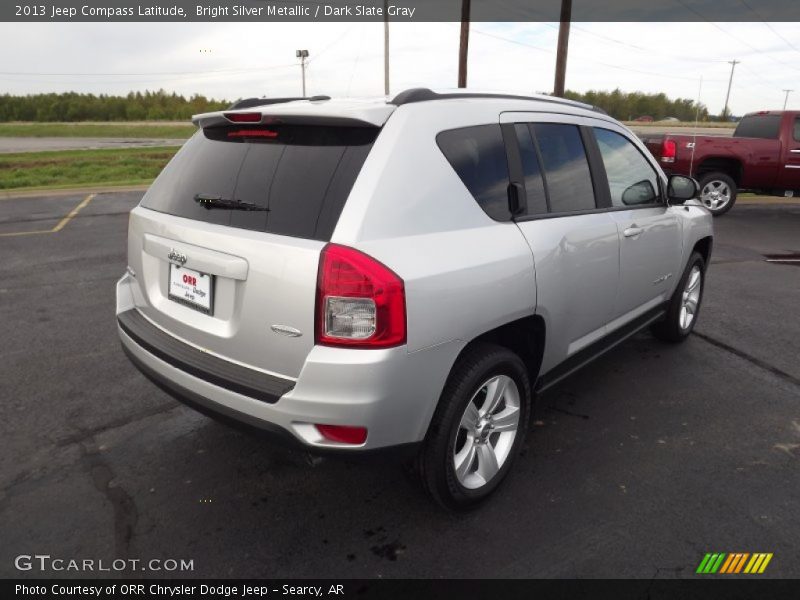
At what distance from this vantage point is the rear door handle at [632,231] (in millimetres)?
3618

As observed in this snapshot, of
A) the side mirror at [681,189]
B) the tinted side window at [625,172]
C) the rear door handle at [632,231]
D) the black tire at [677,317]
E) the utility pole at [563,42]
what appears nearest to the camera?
the rear door handle at [632,231]

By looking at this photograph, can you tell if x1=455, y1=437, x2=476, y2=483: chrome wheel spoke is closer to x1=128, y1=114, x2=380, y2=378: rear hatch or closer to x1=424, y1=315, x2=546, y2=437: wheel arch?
x1=424, y1=315, x2=546, y2=437: wheel arch

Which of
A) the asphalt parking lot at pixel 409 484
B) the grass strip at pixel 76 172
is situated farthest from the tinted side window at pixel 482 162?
the grass strip at pixel 76 172

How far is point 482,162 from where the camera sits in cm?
273

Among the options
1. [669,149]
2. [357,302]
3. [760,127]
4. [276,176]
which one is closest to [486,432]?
[357,302]

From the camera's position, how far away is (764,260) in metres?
8.20

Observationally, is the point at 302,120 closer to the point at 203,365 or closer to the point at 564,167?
the point at 203,365

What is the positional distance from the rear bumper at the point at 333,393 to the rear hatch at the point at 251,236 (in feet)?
0.22

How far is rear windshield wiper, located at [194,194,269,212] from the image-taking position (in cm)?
250

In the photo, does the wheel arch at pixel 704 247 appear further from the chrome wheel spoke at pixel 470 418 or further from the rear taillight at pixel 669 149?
the rear taillight at pixel 669 149
